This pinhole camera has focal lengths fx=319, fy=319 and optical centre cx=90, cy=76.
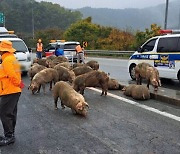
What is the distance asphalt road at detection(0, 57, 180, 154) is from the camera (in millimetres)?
5859

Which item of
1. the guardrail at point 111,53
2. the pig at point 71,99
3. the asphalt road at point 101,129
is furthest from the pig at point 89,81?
the guardrail at point 111,53

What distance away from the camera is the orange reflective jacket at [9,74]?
19.3 feet

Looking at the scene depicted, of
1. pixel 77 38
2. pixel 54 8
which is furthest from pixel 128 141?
pixel 54 8

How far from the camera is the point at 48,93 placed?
446 inches

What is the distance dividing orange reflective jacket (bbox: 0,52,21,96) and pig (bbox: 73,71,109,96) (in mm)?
4156

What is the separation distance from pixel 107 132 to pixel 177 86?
6.82 meters

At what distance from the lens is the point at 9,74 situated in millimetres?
5875

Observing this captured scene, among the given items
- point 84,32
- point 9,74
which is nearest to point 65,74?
point 9,74

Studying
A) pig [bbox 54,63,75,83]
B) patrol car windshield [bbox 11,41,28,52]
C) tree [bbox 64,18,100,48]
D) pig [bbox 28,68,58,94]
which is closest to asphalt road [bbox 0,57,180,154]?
pig [bbox 28,68,58,94]

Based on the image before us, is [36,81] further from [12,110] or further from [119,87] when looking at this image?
[12,110]

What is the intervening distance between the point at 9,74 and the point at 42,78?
5270 millimetres

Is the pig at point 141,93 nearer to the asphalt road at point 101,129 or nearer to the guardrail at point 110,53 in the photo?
the asphalt road at point 101,129

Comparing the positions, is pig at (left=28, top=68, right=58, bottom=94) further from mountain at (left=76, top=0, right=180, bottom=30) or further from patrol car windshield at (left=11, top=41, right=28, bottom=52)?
mountain at (left=76, top=0, right=180, bottom=30)

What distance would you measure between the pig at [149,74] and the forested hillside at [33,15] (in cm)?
6228
